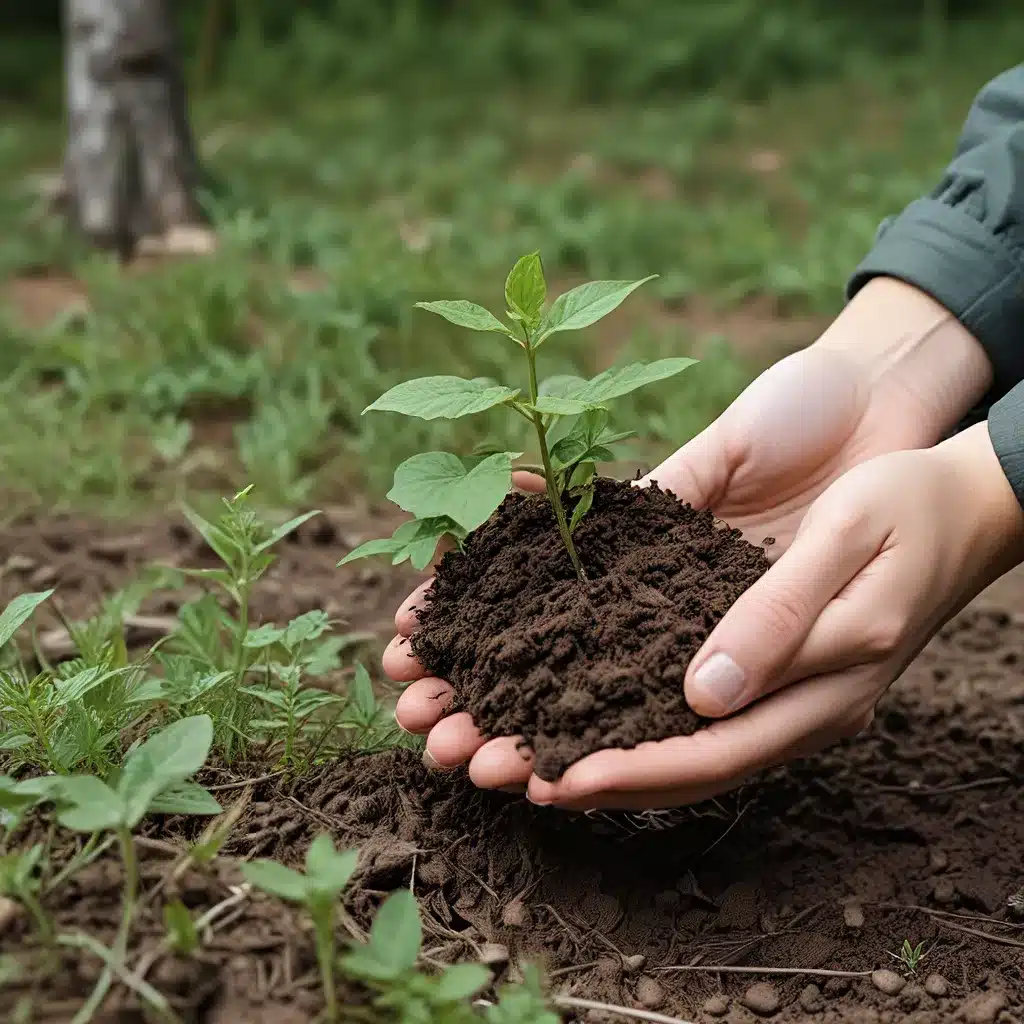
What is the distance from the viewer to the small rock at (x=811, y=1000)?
1.61 metres

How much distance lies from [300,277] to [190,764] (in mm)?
3385

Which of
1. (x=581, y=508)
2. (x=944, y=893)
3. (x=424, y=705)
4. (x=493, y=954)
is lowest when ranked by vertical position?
(x=944, y=893)

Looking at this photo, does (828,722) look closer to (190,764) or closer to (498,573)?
(498,573)

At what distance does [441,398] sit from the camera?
5.45ft

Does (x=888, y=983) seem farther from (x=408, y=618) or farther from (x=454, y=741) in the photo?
(x=408, y=618)

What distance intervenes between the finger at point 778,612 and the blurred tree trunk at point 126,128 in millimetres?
3688

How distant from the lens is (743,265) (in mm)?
4527

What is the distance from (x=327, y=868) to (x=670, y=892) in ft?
2.24

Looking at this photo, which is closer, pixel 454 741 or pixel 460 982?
pixel 460 982

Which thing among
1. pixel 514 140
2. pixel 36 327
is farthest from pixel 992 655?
pixel 514 140

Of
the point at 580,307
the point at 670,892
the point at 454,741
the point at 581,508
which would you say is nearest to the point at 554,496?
the point at 581,508

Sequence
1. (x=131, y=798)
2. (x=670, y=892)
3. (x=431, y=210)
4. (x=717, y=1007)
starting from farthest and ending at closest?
(x=431, y=210) < (x=670, y=892) < (x=717, y=1007) < (x=131, y=798)

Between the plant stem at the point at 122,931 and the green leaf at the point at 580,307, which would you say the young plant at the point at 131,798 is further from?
the green leaf at the point at 580,307

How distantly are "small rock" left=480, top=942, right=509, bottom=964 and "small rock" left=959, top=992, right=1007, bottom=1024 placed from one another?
1.96 feet
